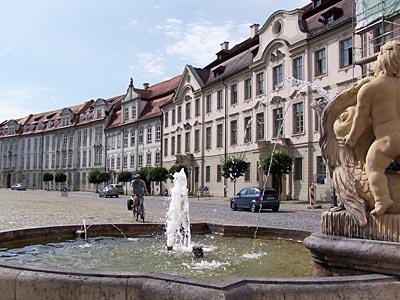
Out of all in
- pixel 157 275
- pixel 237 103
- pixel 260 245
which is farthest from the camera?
pixel 237 103

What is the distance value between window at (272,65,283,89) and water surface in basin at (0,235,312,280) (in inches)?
1087

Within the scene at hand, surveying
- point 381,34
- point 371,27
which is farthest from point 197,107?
point 381,34

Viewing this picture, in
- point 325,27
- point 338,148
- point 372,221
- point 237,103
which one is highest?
point 325,27

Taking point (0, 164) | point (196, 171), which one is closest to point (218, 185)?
point (196, 171)

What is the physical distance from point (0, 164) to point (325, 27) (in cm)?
8654

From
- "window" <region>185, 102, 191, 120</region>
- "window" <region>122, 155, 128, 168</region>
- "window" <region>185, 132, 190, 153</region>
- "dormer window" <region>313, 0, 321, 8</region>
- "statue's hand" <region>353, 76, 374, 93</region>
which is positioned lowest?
"statue's hand" <region>353, 76, 374, 93</region>

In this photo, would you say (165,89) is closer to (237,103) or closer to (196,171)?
(196,171)

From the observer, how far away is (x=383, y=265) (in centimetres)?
435

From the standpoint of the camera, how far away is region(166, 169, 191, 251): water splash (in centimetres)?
930

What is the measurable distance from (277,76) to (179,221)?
2778cm

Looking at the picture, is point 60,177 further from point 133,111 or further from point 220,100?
point 220,100

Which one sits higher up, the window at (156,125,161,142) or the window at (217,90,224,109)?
the window at (217,90,224,109)

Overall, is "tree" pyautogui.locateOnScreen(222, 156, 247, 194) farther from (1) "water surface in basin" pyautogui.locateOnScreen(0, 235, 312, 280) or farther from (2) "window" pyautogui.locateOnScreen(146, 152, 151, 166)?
(1) "water surface in basin" pyautogui.locateOnScreen(0, 235, 312, 280)

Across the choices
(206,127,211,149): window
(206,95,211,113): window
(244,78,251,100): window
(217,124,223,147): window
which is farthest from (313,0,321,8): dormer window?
(206,127,211,149): window
